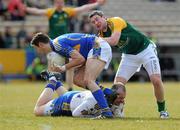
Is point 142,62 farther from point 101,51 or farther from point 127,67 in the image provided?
point 101,51

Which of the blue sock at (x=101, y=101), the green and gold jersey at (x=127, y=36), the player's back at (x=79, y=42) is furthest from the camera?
the green and gold jersey at (x=127, y=36)

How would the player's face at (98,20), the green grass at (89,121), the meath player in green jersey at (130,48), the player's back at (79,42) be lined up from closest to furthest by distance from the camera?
1. the green grass at (89,121)
2. the player's back at (79,42)
3. the player's face at (98,20)
4. the meath player in green jersey at (130,48)

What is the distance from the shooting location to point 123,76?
1438 centimetres


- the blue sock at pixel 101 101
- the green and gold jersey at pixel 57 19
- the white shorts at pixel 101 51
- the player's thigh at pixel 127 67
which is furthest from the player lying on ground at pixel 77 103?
the green and gold jersey at pixel 57 19

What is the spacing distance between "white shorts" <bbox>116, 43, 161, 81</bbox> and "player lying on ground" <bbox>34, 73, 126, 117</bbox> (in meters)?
1.17

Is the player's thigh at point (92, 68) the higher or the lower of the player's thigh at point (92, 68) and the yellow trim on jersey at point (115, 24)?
the lower

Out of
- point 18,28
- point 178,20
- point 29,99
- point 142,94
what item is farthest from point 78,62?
point 178,20

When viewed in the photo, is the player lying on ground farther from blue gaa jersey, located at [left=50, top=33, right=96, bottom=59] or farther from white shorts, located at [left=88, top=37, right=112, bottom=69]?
blue gaa jersey, located at [left=50, top=33, right=96, bottom=59]

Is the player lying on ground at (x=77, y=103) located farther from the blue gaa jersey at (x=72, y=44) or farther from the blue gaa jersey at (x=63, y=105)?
the blue gaa jersey at (x=72, y=44)

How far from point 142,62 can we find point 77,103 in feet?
5.95

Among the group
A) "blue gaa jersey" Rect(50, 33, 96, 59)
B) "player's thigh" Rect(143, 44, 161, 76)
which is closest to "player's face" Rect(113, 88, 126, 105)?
"blue gaa jersey" Rect(50, 33, 96, 59)

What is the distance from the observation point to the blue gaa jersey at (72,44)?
13258 millimetres

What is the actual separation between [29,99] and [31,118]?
7074 millimetres

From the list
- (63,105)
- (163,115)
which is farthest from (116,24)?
(163,115)
